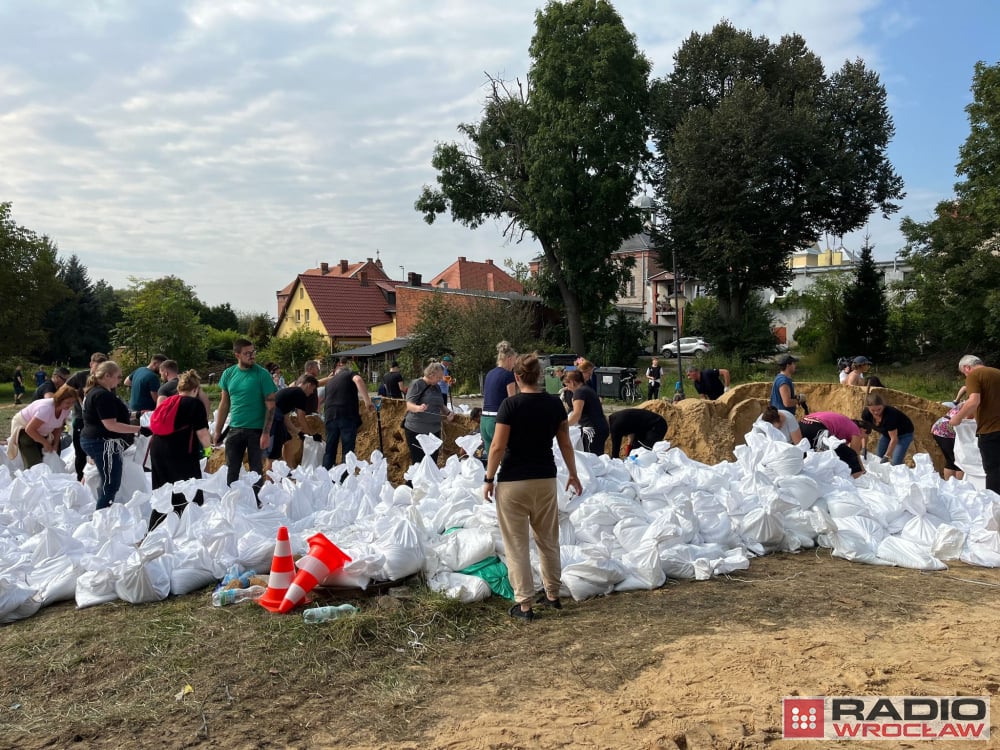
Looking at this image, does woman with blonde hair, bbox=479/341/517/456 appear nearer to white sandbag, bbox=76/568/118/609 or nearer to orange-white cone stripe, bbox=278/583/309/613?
orange-white cone stripe, bbox=278/583/309/613

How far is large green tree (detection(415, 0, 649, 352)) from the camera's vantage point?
26484mm

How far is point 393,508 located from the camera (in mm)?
5191

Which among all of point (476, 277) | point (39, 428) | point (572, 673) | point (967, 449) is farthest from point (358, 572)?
point (476, 277)

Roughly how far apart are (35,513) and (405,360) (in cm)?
2308

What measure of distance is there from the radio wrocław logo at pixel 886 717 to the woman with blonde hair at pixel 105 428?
16.8 feet

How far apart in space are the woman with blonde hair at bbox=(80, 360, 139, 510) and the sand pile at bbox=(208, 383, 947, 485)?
8.45 ft

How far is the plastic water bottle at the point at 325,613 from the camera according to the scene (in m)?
3.96

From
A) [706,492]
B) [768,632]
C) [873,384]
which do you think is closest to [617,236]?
[873,384]

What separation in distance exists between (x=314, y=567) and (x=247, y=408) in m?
2.53

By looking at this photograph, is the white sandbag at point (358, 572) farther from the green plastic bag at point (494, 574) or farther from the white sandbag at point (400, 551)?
the green plastic bag at point (494, 574)

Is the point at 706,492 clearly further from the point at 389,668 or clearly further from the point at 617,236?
the point at 617,236

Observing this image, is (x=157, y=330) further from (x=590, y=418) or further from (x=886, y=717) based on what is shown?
(x=886, y=717)

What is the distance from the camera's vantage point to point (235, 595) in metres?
4.36

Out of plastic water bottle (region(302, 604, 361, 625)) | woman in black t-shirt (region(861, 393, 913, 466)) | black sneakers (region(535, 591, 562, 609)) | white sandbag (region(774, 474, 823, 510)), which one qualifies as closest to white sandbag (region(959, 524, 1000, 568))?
white sandbag (region(774, 474, 823, 510))
